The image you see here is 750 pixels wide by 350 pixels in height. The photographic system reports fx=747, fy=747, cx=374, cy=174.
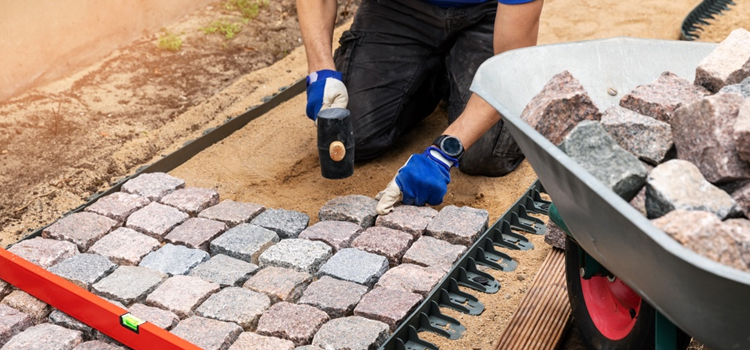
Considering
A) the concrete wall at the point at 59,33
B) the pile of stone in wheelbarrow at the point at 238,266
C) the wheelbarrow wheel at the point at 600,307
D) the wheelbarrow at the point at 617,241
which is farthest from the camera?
the concrete wall at the point at 59,33

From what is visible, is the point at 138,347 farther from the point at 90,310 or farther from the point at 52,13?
the point at 52,13

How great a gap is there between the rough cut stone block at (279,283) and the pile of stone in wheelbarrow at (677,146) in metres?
1.35

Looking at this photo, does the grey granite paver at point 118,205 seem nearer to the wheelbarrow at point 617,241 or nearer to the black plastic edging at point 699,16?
the wheelbarrow at point 617,241

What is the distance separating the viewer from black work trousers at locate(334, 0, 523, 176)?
13.4 feet

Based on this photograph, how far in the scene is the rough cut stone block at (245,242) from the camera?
3299 mm

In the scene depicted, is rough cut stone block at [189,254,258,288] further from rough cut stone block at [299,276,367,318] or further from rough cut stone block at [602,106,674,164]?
rough cut stone block at [602,106,674,164]

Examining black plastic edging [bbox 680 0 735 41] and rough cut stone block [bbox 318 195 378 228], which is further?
black plastic edging [bbox 680 0 735 41]

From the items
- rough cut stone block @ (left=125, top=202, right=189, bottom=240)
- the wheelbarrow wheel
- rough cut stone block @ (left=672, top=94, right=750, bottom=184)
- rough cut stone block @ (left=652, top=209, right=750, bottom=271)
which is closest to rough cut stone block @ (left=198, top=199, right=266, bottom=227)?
rough cut stone block @ (left=125, top=202, right=189, bottom=240)

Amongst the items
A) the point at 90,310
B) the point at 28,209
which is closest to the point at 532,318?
the point at 90,310

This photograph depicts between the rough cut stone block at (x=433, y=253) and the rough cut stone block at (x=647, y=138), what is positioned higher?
the rough cut stone block at (x=647, y=138)

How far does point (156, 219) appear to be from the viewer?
3.54 meters

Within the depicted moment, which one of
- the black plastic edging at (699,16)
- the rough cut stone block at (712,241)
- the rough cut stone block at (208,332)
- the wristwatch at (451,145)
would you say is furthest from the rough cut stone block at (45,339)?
the black plastic edging at (699,16)

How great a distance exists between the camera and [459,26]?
4.15 meters

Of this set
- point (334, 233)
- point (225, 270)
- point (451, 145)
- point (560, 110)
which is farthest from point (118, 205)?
point (560, 110)
